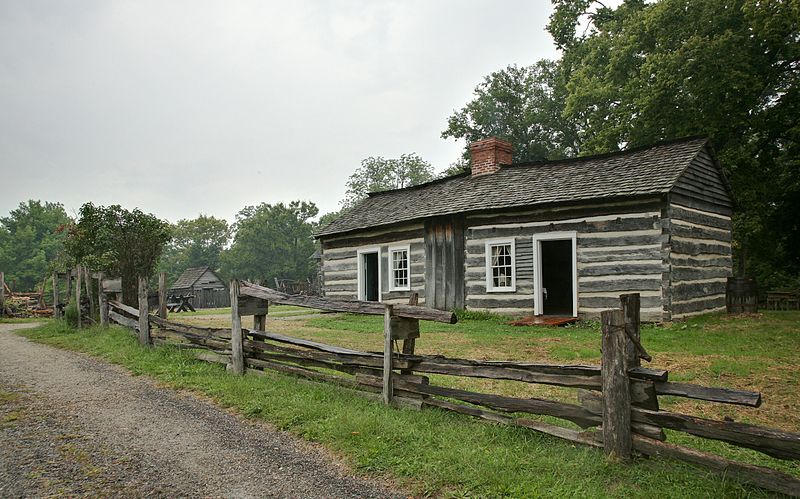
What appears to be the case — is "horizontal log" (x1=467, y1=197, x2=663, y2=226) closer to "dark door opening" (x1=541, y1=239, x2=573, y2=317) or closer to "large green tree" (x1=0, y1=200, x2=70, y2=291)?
"dark door opening" (x1=541, y1=239, x2=573, y2=317)

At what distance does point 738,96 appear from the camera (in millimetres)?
18641

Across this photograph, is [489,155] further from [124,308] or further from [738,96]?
[124,308]

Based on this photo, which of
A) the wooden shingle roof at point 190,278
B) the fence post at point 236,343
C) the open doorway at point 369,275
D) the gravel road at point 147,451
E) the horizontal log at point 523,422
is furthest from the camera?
the wooden shingle roof at point 190,278

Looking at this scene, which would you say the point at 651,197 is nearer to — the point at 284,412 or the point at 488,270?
the point at 488,270

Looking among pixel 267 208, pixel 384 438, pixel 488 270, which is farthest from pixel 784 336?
pixel 267 208

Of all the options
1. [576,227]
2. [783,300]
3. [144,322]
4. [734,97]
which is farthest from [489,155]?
[144,322]

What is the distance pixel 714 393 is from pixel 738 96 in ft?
63.0

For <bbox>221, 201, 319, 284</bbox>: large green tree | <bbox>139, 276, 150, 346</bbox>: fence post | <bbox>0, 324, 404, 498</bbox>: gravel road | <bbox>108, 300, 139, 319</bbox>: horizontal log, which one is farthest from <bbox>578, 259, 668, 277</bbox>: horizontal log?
<bbox>221, 201, 319, 284</bbox>: large green tree

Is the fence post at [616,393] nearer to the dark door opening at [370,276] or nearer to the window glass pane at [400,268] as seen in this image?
the window glass pane at [400,268]

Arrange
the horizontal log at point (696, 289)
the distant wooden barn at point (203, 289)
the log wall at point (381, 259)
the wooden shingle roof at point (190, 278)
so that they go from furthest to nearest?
the wooden shingle roof at point (190, 278), the distant wooden barn at point (203, 289), the log wall at point (381, 259), the horizontal log at point (696, 289)

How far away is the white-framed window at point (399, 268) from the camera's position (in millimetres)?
17625

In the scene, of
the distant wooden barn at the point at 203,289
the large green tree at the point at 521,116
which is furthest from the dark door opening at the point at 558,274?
the distant wooden barn at the point at 203,289

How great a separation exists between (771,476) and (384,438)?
117 inches

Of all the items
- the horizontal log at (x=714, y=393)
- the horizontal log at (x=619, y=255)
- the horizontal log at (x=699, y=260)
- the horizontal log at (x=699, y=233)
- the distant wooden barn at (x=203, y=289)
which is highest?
the horizontal log at (x=699, y=233)
